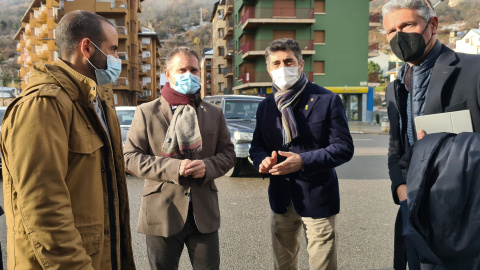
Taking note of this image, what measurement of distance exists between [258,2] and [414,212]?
41.6m

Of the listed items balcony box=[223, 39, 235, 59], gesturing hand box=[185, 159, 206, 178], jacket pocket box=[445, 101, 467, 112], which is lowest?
gesturing hand box=[185, 159, 206, 178]

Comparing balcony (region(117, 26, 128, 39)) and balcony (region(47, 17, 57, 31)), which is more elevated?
balcony (region(47, 17, 57, 31))

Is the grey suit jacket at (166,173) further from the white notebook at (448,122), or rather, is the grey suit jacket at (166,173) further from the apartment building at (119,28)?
the apartment building at (119,28)

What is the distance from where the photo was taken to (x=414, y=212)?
187 cm

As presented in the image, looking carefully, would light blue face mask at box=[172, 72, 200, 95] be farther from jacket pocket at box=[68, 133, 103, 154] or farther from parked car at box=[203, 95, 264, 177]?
parked car at box=[203, 95, 264, 177]

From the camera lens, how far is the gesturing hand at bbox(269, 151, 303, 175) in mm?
2928

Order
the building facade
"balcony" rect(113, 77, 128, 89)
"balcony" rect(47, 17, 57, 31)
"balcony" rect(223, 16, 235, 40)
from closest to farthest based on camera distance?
"balcony" rect(113, 77, 128, 89)
"balcony" rect(47, 17, 57, 31)
"balcony" rect(223, 16, 235, 40)
the building facade

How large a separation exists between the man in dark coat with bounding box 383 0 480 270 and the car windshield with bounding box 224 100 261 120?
731 cm

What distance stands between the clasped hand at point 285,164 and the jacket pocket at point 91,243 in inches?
52.1

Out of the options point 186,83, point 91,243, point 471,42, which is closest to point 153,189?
point 186,83

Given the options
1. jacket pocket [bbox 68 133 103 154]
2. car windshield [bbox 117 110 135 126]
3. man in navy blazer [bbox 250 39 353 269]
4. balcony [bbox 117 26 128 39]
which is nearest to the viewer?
jacket pocket [bbox 68 133 103 154]

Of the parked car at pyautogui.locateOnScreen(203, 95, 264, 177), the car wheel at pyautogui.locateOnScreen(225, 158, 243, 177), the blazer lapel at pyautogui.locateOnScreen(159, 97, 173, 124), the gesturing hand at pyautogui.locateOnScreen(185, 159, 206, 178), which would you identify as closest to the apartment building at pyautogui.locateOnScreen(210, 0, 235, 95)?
the parked car at pyautogui.locateOnScreen(203, 95, 264, 177)

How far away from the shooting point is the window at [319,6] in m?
41.6

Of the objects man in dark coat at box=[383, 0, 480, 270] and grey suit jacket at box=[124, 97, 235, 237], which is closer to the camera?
man in dark coat at box=[383, 0, 480, 270]
